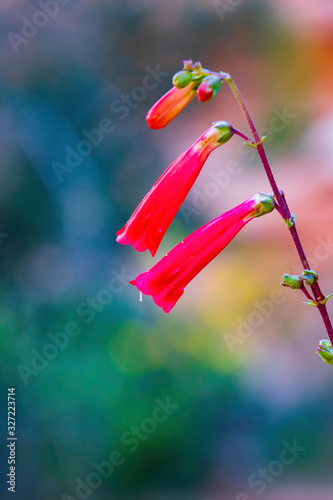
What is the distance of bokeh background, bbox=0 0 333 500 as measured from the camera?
1683 mm

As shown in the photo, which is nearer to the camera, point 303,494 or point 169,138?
point 303,494

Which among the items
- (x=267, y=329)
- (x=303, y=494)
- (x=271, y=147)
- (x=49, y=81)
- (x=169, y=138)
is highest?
(x=271, y=147)

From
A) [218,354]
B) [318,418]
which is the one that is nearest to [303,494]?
[318,418]

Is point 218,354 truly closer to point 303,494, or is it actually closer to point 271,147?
point 303,494

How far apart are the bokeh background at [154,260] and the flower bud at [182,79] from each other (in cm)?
122

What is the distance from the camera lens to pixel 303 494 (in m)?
1.70

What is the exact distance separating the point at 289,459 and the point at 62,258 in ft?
3.21

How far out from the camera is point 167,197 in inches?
22.0

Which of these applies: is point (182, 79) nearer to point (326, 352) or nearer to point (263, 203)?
point (263, 203)

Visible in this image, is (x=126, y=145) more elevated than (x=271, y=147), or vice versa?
(x=271, y=147)

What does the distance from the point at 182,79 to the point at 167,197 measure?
12cm

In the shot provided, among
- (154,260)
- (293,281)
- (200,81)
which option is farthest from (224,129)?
(154,260)

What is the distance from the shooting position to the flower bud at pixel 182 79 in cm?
50

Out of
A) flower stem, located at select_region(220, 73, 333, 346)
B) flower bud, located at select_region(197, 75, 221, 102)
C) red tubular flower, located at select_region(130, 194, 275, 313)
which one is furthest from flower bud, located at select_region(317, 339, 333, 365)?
flower bud, located at select_region(197, 75, 221, 102)
